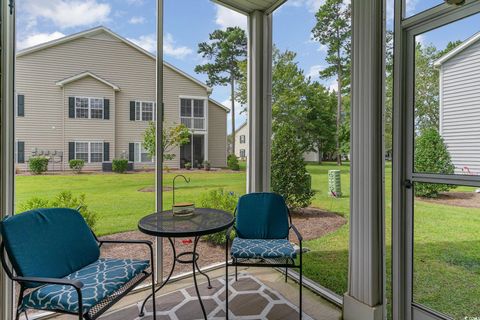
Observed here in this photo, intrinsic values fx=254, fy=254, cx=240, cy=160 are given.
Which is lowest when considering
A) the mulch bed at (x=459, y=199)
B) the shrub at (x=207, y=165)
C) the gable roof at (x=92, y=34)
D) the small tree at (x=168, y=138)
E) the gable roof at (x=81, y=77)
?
the mulch bed at (x=459, y=199)

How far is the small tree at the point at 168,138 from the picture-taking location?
2623 mm

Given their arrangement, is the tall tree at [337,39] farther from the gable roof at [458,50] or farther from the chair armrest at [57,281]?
the chair armrest at [57,281]

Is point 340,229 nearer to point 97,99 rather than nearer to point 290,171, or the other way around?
point 290,171

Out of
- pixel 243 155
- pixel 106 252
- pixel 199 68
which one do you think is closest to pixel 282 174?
pixel 243 155

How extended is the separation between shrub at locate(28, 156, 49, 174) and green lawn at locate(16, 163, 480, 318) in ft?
0.22

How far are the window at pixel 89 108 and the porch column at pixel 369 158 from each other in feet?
8.00

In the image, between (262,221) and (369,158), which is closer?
(369,158)

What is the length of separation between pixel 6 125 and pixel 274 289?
2.53m

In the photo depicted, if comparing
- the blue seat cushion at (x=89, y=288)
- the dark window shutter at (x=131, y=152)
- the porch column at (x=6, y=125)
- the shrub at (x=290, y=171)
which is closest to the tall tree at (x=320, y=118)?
the shrub at (x=290, y=171)

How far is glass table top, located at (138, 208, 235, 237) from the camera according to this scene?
1.75 meters

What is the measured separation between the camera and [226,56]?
125 inches

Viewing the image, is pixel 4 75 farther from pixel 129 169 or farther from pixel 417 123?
pixel 417 123

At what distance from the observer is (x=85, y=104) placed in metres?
2.57

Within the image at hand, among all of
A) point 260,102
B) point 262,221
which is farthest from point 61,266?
point 260,102
